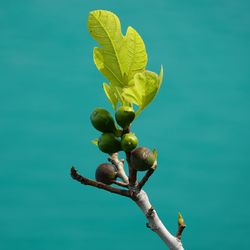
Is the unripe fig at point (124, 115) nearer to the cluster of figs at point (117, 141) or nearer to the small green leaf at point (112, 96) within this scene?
the cluster of figs at point (117, 141)

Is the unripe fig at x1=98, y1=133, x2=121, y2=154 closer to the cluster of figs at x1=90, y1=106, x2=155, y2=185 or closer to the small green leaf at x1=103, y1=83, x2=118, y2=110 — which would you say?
the cluster of figs at x1=90, y1=106, x2=155, y2=185

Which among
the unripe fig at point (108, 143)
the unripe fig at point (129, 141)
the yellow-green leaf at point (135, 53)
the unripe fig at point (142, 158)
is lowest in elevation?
the unripe fig at point (142, 158)

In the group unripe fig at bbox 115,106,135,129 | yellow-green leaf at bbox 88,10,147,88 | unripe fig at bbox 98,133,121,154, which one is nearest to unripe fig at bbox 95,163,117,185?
unripe fig at bbox 98,133,121,154

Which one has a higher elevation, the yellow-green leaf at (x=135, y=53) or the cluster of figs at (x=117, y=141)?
the yellow-green leaf at (x=135, y=53)

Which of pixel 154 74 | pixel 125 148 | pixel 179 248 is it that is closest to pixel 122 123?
pixel 125 148

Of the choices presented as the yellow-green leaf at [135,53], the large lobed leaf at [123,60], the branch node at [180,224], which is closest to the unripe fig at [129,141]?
the large lobed leaf at [123,60]

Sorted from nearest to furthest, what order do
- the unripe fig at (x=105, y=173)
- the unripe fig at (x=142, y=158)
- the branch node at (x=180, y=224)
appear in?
the unripe fig at (x=142, y=158) < the unripe fig at (x=105, y=173) < the branch node at (x=180, y=224)

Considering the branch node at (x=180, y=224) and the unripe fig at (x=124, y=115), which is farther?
the branch node at (x=180, y=224)

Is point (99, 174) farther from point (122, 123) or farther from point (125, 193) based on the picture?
point (122, 123)
